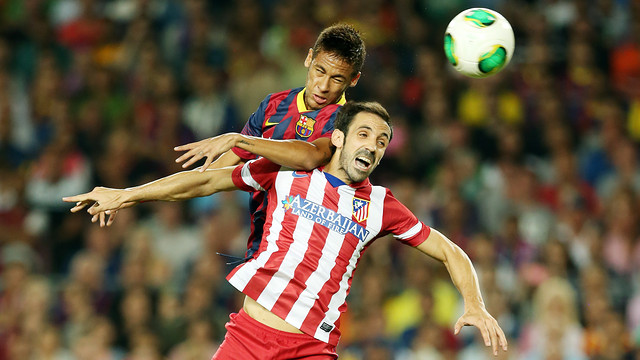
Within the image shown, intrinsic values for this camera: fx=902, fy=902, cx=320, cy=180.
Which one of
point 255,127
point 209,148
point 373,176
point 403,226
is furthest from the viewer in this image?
point 373,176

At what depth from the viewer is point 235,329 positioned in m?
4.62

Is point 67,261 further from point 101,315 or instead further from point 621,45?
point 621,45

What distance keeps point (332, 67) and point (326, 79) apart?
7cm

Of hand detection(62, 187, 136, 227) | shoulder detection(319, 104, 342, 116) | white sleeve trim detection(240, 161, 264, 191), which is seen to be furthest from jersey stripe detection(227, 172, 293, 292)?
hand detection(62, 187, 136, 227)

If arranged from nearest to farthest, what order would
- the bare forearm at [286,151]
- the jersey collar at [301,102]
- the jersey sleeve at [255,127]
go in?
the bare forearm at [286,151]
the jersey collar at [301,102]
the jersey sleeve at [255,127]

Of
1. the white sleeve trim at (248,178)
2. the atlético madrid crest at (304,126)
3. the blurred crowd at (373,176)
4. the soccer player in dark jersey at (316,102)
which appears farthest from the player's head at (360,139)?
the blurred crowd at (373,176)

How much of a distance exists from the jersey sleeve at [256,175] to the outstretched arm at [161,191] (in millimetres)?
53

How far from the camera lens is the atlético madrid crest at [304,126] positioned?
16.4 ft

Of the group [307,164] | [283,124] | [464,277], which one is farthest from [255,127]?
[464,277]

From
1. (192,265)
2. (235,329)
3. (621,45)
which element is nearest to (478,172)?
(621,45)

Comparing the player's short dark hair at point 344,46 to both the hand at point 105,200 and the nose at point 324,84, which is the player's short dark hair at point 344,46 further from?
the hand at point 105,200

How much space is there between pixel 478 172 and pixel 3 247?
482 centimetres

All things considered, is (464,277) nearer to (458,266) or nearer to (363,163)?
(458,266)

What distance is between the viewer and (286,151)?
4.40 metres
